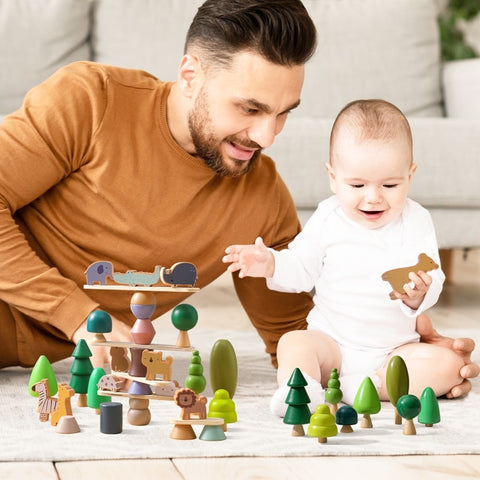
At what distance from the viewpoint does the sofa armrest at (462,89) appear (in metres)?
2.86

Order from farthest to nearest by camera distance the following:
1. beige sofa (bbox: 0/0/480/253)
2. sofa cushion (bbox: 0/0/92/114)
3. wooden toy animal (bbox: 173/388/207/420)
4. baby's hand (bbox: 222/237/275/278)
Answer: sofa cushion (bbox: 0/0/92/114) → beige sofa (bbox: 0/0/480/253) → baby's hand (bbox: 222/237/275/278) → wooden toy animal (bbox: 173/388/207/420)

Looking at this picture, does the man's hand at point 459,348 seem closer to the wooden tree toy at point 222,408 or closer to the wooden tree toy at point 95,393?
the wooden tree toy at point 222,408

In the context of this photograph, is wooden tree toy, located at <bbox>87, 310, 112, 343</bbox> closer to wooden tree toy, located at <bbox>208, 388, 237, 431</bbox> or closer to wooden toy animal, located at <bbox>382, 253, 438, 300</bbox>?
wooden tree toy, located at <bbox>208, 388, 237, 431</bbox>

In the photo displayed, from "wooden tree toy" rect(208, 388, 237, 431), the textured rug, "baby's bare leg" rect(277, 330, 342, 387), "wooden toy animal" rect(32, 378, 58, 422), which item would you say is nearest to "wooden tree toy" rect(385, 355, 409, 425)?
the textured rug

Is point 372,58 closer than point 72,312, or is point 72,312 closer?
point 72,312

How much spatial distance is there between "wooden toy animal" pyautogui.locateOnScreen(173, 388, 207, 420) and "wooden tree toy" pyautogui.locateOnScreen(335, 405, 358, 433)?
0.68 ft

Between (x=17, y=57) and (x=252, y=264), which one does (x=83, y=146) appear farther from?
(x=17, y=57)

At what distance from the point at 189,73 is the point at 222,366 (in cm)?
53

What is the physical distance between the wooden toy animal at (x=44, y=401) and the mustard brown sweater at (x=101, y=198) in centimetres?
20

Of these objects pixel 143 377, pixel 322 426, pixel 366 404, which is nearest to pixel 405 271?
pixel 366 404

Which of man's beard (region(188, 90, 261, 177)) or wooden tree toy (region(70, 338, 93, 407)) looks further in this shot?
man's beard (region(188, 90, 261, 177))

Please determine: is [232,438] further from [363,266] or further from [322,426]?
[363,266]

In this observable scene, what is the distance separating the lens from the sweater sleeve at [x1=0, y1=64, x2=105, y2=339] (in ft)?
4.97

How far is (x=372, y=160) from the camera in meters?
1.51
